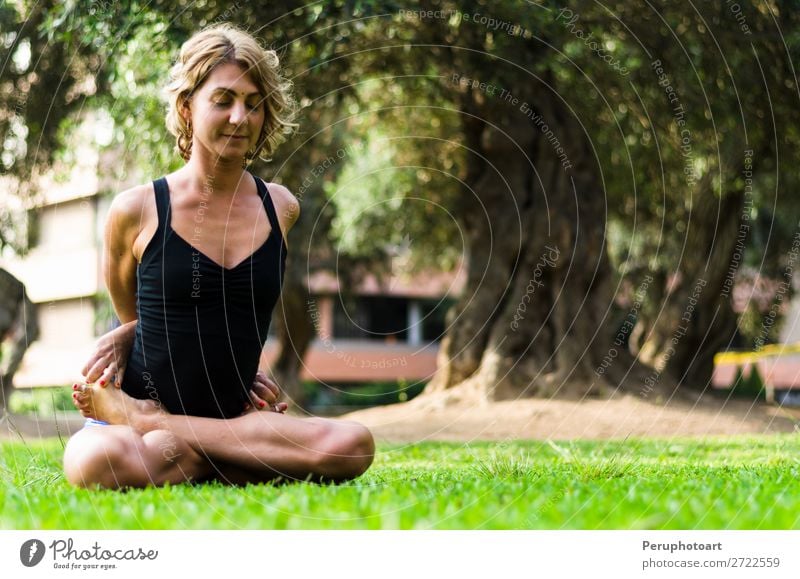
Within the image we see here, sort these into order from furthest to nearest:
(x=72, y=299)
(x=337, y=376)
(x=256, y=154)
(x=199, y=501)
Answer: (x=337, y=376) < (x=72, y=299) < (x=256, y=154) < (x=199, y=501)

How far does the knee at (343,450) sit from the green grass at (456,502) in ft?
0.42

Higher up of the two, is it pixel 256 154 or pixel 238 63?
pixel 238 63

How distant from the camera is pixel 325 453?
14.3ft

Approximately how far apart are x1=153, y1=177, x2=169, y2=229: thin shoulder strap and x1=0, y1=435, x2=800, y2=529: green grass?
1.20 meters

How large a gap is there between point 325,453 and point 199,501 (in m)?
0.81

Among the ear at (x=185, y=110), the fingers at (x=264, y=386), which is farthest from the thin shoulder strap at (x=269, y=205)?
the fingers at (x=264, y=386)

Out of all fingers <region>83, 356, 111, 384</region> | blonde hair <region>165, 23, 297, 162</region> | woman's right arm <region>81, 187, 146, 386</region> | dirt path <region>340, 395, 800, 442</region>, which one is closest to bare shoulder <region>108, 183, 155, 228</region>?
woman's right arm <region>81, 187, 146, 386</region>

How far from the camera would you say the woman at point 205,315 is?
432cm

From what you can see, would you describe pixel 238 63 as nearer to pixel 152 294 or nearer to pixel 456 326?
pixel 152 294

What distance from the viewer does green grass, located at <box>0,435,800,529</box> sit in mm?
3299

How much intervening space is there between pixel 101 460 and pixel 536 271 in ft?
34.7

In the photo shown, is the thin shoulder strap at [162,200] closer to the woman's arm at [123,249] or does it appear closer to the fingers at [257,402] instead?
the woman's arm at [123,249]

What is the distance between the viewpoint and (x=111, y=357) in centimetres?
443
